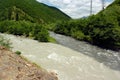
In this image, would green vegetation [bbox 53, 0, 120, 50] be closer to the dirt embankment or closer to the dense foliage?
the dense foliage

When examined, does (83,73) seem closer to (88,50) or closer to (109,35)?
(88,50)

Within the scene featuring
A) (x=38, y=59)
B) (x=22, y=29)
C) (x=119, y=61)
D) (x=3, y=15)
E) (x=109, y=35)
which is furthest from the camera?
(x=3, y=15)

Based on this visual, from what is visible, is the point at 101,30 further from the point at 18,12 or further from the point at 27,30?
the point at 18,12

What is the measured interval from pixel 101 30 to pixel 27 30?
11923mm

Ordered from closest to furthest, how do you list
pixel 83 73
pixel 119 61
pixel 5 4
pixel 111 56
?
1. pixel 83 73
2. pixel 119 61
3. pixel 111 56
4. pixel 5 4

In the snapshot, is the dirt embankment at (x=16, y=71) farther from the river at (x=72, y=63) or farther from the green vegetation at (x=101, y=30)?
the green vegetation at (x=101, y=30)

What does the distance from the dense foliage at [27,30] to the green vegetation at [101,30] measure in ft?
25.4

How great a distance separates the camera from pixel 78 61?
33781 mm

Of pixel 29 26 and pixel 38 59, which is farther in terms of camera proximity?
pixel 29 26

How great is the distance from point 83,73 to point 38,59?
479cm

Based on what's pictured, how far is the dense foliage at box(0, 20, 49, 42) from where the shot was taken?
46.1 metres

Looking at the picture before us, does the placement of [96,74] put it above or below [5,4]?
below

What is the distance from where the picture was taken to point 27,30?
175ft

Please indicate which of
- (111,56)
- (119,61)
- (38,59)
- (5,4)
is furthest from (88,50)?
(5,4)
